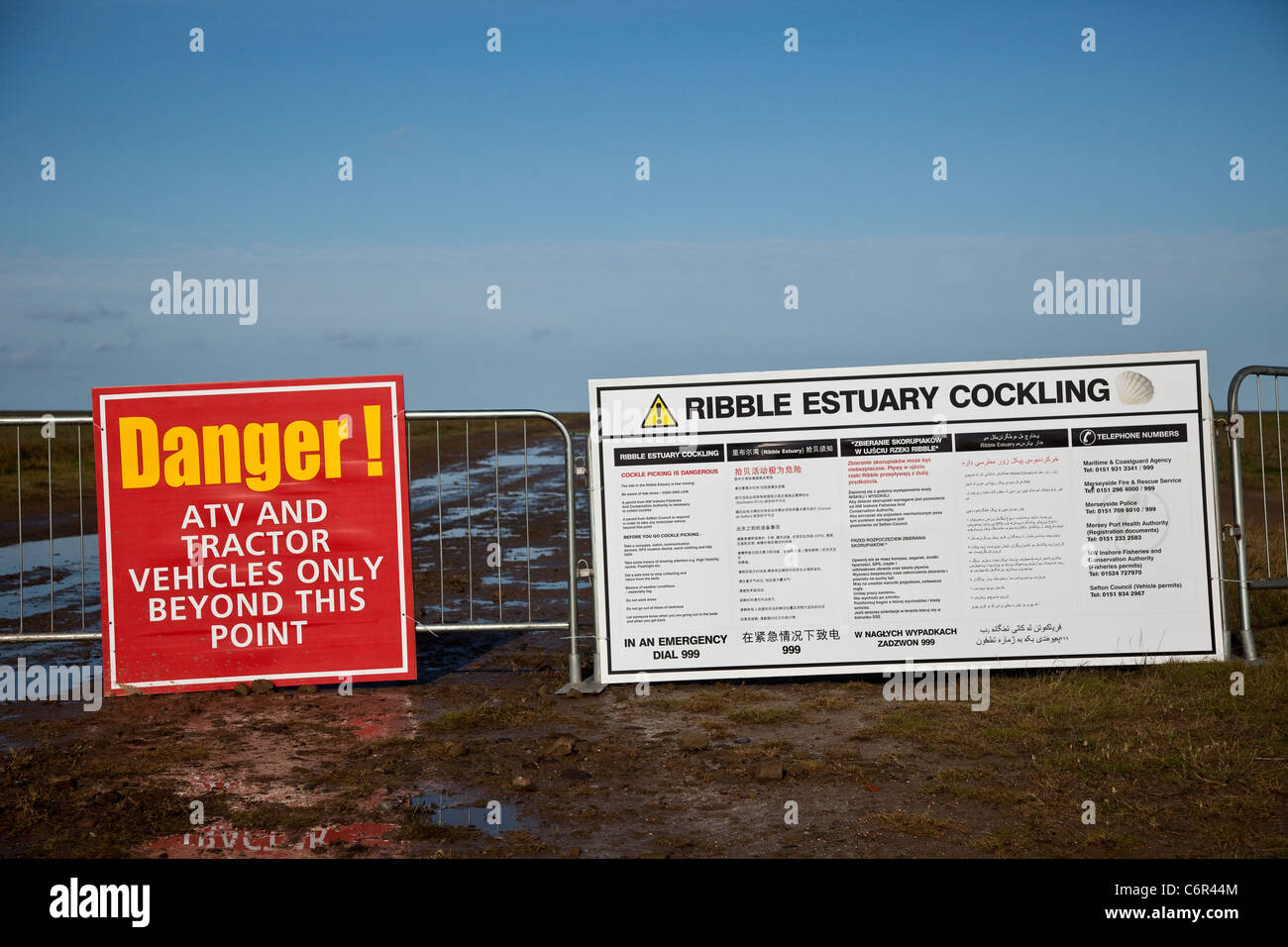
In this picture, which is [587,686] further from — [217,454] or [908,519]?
[217,454]

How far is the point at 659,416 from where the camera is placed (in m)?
8.27

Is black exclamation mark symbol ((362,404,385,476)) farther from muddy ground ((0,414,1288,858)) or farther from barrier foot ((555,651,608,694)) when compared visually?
barrier foot ((555,651,608,694))

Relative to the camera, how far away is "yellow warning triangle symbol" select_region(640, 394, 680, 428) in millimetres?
8266

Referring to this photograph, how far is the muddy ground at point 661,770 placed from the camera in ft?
17.2

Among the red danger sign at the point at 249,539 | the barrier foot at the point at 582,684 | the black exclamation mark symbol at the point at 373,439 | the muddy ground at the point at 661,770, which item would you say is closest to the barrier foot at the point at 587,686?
the barrier foot at the point at 582,684

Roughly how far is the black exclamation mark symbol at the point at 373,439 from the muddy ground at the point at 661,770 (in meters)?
1.80

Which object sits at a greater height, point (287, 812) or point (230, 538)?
point (230, 538)

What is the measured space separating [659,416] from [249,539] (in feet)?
11.1

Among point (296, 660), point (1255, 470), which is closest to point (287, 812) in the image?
point (296, 660)

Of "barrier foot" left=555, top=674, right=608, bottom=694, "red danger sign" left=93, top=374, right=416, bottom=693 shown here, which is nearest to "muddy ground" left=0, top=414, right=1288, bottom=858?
"barrier foot" left=555, top=674, right=608, bottom=694
